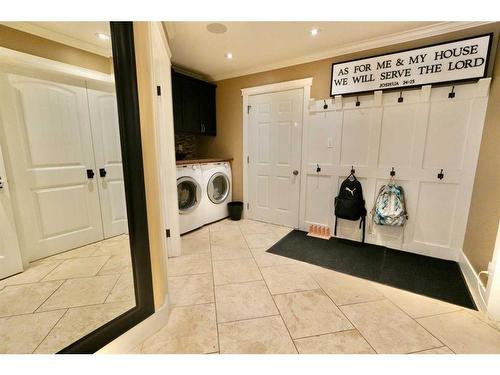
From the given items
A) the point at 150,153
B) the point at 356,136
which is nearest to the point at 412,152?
the point at 356,136

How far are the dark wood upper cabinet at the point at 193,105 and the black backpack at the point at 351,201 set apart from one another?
2.22m

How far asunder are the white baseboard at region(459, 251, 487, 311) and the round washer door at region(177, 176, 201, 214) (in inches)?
111

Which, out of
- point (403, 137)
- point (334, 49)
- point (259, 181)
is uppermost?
point (334, 49)

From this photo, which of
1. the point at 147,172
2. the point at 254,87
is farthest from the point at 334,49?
the point at 147,172

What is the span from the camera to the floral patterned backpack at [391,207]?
90.9 inches

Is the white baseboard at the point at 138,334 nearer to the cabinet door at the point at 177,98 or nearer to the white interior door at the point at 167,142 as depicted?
the white interior door at the point at 167,142

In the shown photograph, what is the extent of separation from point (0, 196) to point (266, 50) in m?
2.61

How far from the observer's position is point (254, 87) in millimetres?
3145

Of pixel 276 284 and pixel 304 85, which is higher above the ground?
pixel 304 85

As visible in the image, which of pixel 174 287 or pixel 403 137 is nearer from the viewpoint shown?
pixel 174 287

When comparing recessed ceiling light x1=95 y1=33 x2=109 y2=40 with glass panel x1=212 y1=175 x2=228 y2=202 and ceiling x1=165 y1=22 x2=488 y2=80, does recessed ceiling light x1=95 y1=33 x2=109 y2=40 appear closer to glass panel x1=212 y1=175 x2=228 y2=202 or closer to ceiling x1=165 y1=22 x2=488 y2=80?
ceiling x1=165 y1=22 x2=488 y2=80

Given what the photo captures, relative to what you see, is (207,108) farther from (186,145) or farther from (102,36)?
(102,36)

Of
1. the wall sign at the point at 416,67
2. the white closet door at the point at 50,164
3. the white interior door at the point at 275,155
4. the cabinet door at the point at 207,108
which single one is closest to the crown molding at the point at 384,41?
the wall sign at the point at 416,67
